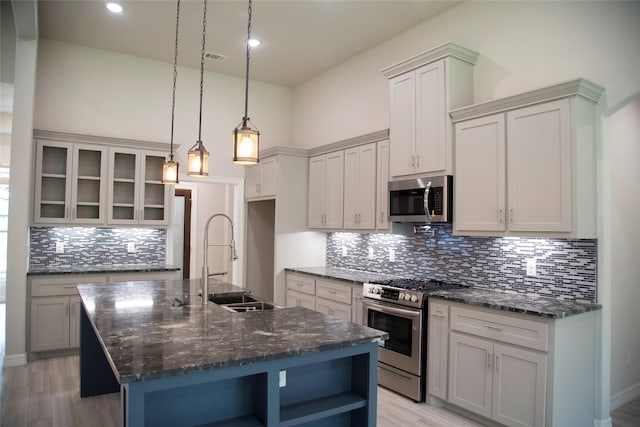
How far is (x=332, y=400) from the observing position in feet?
7.13

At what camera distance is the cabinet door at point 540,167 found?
121 inches

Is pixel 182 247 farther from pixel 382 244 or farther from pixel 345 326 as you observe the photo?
pixel 345 326

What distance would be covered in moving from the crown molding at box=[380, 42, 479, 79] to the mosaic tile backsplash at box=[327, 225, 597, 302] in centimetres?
Answer: 153

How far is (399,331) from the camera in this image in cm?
390

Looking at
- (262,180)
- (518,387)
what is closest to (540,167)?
(518,387)

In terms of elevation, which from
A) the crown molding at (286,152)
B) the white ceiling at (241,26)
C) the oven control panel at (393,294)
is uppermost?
the white ceiling at (241,26)

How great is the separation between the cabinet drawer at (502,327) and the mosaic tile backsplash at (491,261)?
0.58m

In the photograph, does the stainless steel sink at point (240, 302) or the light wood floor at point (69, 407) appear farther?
the light wood floor at point (69, 407)

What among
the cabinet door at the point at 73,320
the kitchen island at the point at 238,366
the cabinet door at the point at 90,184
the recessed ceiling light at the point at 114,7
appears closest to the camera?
the kitchen island at the point at 238,366

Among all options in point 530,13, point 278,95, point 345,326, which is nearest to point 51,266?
point 278,95

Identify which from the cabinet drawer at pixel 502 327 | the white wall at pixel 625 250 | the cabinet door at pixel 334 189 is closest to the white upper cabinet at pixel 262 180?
the cabinet door at pixel 334 189

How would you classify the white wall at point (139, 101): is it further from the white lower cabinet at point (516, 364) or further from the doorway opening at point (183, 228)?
the white lower cabinet at point (516, 364)

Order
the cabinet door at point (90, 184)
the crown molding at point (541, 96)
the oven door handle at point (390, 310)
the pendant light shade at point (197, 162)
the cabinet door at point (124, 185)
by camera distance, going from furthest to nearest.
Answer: the cabinet door at point (124, 185) → the cabinet door at point (90, 184) → the oven door handle at point (390, 310) → the pendant light shade at point (197, 162) → the crown molding at point (541, 96)

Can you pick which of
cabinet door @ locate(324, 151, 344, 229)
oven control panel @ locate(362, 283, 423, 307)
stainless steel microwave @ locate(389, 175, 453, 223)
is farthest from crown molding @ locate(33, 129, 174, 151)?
oven control panel @ locate(362, 283, 423, 307)
